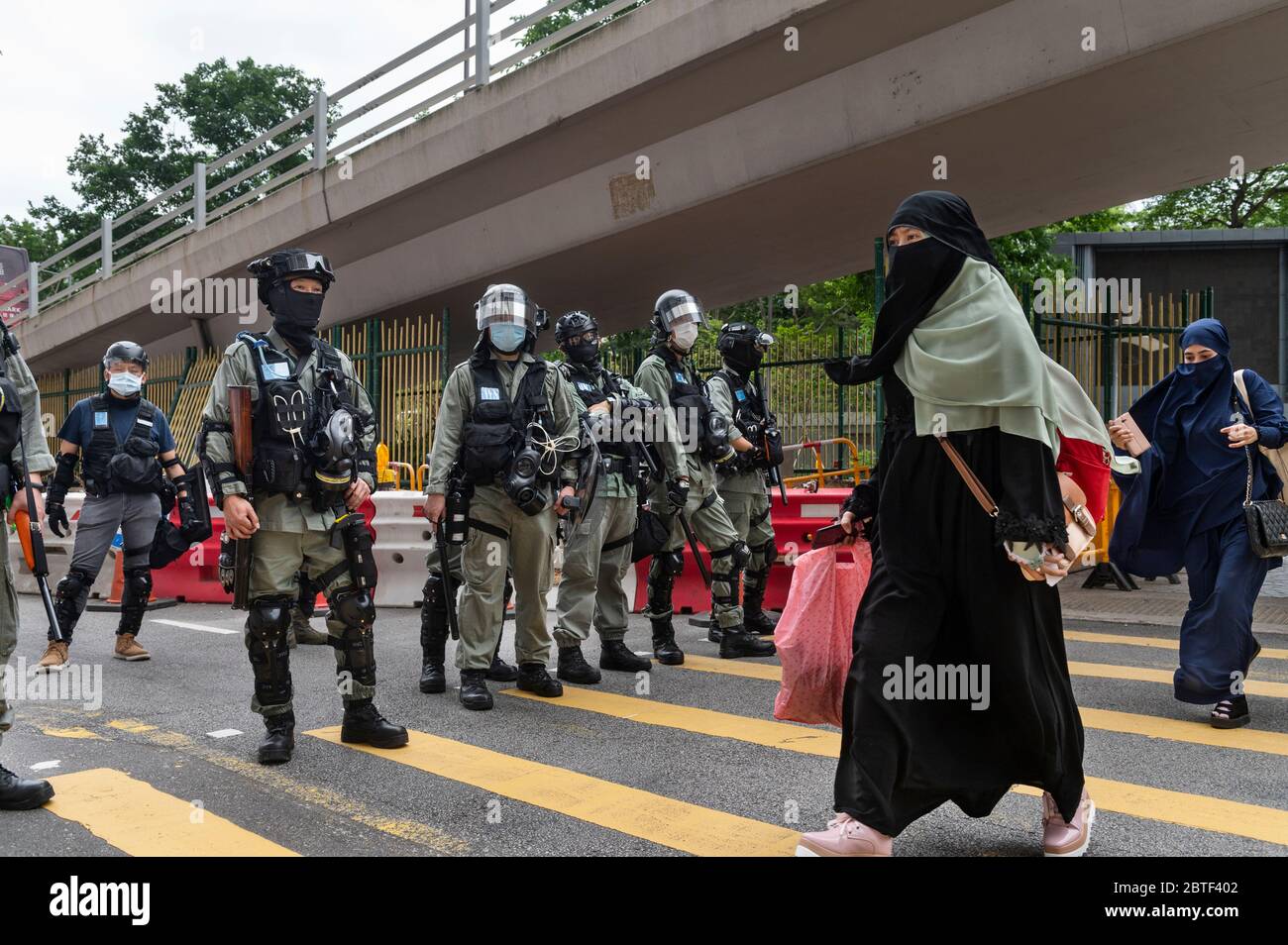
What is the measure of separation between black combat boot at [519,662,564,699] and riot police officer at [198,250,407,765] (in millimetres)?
1178

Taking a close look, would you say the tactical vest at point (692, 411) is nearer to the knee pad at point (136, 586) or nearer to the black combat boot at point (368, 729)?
the black combat boot at point (368, 729)

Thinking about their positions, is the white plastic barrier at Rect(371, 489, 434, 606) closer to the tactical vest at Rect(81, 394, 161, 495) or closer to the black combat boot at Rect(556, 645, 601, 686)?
the tactical vest at Rect(81, 394, 161, 495)

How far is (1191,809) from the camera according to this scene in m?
3.96

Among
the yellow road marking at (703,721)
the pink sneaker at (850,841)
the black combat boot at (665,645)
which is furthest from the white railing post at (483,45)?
the pink sneaker at (850,841)

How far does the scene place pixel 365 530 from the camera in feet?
16.3

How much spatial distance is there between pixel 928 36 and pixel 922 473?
777 centimetres

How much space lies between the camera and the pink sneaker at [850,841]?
3.13 metres

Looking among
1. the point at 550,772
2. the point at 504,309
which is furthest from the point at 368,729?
the point at 504,309

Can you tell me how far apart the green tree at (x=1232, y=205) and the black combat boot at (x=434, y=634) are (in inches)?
1403

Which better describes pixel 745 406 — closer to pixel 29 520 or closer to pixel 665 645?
pixel 665 645

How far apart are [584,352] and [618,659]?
1927mm

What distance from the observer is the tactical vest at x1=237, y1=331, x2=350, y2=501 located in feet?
15.6

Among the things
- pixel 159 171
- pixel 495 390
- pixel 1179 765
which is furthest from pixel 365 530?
pixel 159 171
